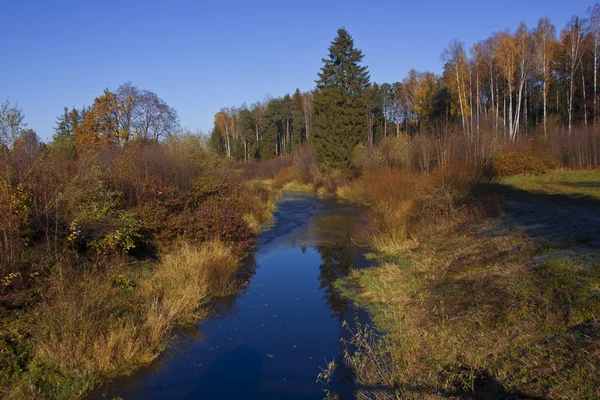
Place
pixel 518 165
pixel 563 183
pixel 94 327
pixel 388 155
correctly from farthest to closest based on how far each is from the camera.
Answer: 1. pixel 388 155
2. pixel 518 165
3. pixel 563 183
4. pixel 94 327

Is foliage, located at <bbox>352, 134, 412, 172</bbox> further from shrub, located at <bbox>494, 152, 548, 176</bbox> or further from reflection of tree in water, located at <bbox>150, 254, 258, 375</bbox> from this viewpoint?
reflection of tree in water, located at <bbox>150, 254, 258, 375</bbox>

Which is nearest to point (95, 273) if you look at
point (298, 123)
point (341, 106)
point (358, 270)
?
point (358, 270)

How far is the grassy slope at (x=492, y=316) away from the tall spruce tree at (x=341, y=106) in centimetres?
2611

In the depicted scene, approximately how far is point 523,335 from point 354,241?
422 inches

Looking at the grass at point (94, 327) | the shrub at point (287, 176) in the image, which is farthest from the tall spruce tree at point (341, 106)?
the grass at point (94, 327)

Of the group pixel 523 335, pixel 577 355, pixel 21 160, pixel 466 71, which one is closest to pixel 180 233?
pixel 21 160

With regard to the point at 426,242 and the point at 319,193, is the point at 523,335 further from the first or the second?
the point at 319,193

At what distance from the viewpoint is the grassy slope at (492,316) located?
16.8ft

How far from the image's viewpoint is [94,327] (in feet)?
22.9

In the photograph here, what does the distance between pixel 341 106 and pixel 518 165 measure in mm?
16215

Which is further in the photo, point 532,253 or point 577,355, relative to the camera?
point 532,253

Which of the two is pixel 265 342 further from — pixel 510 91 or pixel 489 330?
pixel 510 91

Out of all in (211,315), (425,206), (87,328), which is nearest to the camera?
(87,328)

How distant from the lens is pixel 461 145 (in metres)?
20.5
